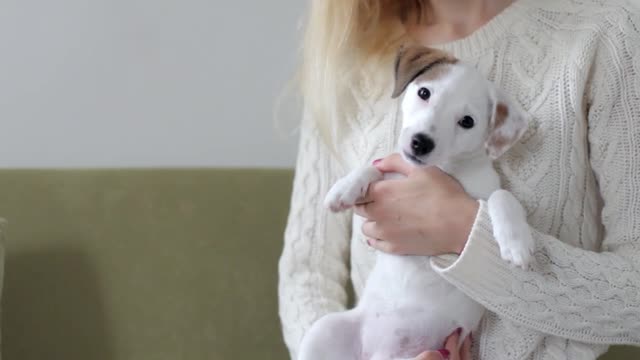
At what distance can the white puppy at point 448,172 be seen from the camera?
104cm

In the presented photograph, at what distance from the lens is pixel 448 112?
1.03 meters

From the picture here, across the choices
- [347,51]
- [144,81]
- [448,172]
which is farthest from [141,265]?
[448,172]

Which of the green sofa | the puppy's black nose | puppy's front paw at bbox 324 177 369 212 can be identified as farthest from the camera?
the green sofa

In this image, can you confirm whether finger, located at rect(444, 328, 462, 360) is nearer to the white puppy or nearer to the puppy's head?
the white puppy

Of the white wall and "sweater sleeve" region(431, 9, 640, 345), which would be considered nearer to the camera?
"sweater sleeve" region(431, 9, 640, 345)

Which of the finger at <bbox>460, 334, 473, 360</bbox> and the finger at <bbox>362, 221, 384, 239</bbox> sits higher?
the finger at <bbox>362, 221, 384, 239</bbox>

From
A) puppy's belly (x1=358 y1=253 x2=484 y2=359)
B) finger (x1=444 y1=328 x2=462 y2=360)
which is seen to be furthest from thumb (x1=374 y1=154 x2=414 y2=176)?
finger (x1=444 y1=328 x2=462 y2=360)

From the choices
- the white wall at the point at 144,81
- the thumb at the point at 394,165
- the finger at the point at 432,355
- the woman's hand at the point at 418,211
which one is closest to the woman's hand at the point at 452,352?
the finger at the point at 432,355

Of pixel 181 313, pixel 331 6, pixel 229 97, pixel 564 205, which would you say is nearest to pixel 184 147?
pixel 229 97

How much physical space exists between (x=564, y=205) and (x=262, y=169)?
0.67 meters

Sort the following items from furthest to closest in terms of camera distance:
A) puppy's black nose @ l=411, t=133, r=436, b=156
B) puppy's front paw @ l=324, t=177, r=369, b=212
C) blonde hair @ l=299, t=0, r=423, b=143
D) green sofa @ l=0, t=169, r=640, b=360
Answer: green sofa @ l=0, t=169, r=640, b=360 < blonde hair @ l=299, t=0, r=423, b=143 < puppy's front paw @ l=324, t=177, r=369, b=212 < puppy's black nose @ l=411, t=133, r=436, b=156

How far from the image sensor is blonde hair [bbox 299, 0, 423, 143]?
132 cm

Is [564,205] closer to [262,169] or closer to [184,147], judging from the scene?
[262,169]

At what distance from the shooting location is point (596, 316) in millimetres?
1092
